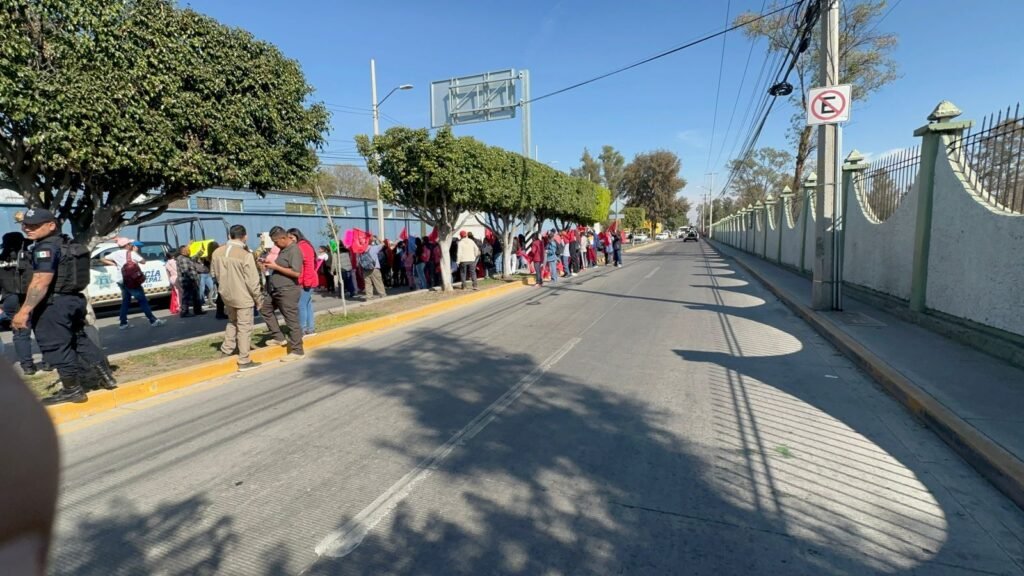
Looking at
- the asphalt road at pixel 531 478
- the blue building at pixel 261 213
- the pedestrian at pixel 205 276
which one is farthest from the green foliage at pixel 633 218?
the asphalt road at pixel 531 478

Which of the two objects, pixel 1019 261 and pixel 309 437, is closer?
pixel 309 437

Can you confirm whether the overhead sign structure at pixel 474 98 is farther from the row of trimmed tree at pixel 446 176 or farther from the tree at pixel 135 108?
the tree at pixel 135 108

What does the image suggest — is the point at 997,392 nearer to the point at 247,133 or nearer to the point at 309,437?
the point at 309,437

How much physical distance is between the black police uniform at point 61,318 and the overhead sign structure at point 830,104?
1034 centimetres

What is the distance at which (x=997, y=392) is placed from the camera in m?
4.73

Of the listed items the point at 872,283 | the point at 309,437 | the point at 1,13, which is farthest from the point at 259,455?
the point at 872,283

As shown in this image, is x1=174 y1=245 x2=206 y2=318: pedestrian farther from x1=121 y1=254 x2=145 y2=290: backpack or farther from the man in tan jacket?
the man in tan jacket

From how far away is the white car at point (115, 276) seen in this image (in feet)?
38.5

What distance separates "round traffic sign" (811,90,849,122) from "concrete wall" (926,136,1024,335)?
74.5 inches

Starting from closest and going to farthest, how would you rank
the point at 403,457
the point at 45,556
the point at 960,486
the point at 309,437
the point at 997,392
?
the point at 45,556, the point at 960,486, the point at 403,457, the point at 309,437, the point at 997,392

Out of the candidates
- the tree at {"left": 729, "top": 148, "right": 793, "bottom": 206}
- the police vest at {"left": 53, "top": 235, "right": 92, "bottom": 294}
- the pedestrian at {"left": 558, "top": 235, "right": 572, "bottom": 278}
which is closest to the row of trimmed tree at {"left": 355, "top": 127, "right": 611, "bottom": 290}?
the pedestrian at {"left": 558, "top": 235, "right": 572, "bottom": 278}

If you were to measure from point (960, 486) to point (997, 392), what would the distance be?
2.05 m

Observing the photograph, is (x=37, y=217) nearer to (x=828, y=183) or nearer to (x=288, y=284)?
(x=288, y=284)

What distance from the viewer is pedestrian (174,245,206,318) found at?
1147 centimetres
